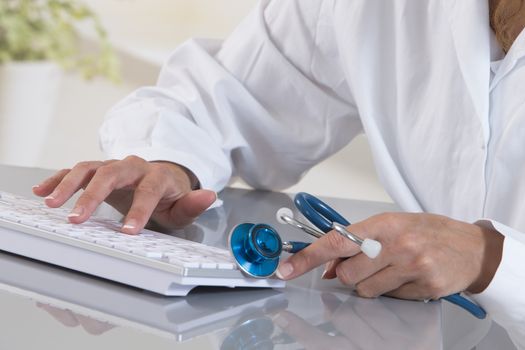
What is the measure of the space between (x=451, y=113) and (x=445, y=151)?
52 mm

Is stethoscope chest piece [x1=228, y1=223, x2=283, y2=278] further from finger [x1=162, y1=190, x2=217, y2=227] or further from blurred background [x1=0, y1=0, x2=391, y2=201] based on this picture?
blurred background [x1=0, y1=0, x2=391, y2=201]

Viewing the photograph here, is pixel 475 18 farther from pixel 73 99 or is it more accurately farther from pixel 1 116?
pixel 73 99

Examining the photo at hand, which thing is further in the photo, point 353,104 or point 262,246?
point 353,104

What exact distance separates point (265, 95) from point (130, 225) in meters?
0.65

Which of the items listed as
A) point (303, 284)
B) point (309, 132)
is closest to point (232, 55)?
point (309, 132)

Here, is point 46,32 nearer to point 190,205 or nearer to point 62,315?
point 190,205

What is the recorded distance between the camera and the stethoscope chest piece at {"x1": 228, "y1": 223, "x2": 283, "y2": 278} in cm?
73

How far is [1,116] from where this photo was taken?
12.0 feet

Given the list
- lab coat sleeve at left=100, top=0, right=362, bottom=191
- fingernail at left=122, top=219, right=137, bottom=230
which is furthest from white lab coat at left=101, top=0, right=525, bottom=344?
fingernail at left=122, top=219, right=137, bottom=230

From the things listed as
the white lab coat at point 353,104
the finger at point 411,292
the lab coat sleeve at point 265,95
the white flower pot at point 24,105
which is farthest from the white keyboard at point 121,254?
the white flower pot at point 24,105

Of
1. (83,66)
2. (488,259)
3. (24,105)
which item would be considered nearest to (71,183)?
(488,259)

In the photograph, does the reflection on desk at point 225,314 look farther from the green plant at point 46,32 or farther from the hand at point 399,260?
the green plant at point 46,32

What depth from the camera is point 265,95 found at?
1.42 metres

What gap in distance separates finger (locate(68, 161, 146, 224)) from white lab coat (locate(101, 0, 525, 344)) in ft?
0.53
